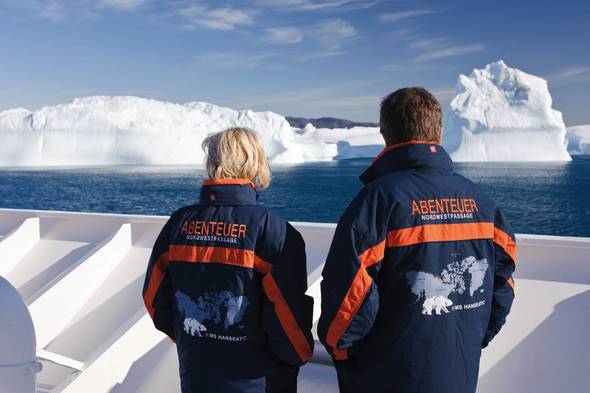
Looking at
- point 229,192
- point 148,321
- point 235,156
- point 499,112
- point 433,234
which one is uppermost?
point 499,112

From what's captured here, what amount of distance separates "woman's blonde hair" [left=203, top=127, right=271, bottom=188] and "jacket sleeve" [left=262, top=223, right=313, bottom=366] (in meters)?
0.21

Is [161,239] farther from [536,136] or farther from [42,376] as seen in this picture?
[536,136]

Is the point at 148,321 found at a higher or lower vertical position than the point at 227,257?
lower

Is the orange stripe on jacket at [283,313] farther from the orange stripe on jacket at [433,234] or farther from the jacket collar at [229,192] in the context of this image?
the orange stripe on jacket at [433,234]

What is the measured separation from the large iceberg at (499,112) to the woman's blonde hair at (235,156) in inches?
2239

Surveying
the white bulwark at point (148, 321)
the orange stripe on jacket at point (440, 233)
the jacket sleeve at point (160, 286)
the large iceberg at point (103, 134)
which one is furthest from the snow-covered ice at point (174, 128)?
the orange stripe on jacket at point (440, 233)

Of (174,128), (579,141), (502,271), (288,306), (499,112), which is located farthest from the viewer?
(579,141)

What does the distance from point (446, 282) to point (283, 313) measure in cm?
46

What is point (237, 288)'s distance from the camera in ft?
4.96

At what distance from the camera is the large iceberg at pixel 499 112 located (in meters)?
55.0

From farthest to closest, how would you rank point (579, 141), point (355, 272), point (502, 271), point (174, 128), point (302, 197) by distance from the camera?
point (579, 141) → point (174, 128) → point (302, 197) → point (502, 271) → point (355, 272)

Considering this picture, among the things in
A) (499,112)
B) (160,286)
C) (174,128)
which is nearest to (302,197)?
(174,128)

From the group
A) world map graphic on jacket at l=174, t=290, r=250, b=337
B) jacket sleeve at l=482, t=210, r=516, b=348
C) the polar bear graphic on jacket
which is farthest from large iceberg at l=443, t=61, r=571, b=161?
world map graphic on jacket at l=174, t=290, r=250, b=337

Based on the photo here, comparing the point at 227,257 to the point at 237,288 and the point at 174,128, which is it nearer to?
the point at 237,288
